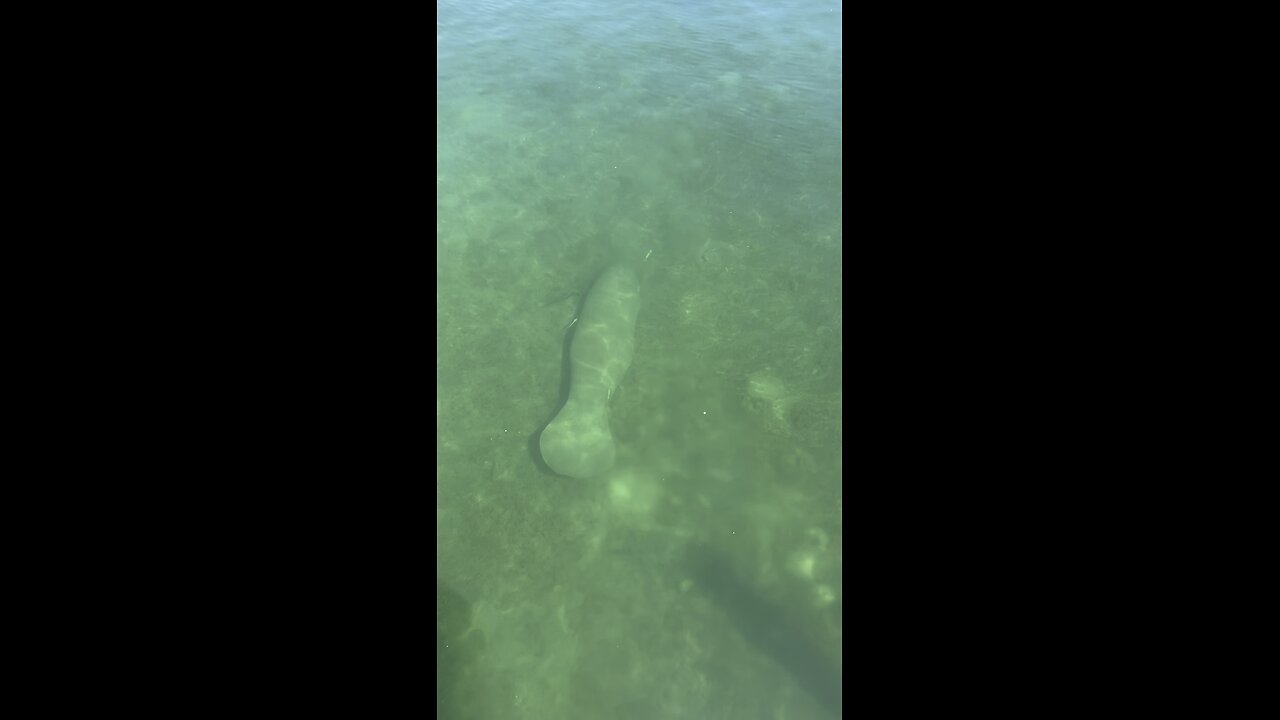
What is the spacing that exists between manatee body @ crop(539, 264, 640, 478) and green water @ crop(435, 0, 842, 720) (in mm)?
91

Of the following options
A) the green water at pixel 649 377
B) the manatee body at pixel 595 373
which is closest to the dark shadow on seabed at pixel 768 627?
the green water at pixel 649 377

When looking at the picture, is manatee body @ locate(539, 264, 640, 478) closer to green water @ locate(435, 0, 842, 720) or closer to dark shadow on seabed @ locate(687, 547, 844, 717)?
green water @ locate(435, 0, 842, 720)

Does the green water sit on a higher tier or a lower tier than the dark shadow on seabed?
higher

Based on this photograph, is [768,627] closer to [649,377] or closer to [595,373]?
[649,377]

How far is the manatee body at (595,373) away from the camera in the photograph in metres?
4.89

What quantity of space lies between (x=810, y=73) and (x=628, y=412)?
4027 mm

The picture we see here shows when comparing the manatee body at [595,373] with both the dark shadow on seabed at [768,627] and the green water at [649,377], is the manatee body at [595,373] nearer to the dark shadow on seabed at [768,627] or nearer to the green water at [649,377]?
the green water at [649,377]

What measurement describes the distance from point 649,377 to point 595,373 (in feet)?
1.27

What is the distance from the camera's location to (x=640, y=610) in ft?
14.5

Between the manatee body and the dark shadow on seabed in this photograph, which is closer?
the dark shadow on seabed

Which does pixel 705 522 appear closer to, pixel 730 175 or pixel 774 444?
pixel 774 444

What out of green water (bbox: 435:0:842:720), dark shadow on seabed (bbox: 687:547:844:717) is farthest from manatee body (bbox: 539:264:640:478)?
dark shadow on seabed (bbox: 687:547:844:717)

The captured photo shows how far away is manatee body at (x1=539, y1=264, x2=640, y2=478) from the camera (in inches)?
193
